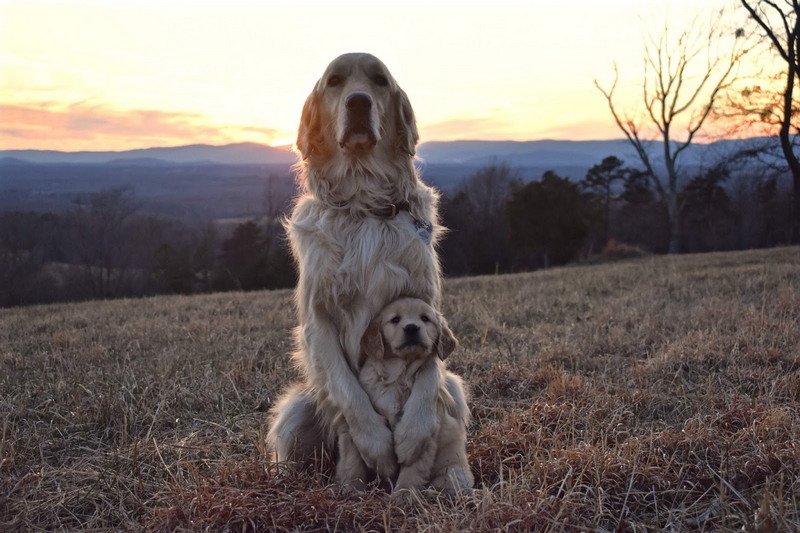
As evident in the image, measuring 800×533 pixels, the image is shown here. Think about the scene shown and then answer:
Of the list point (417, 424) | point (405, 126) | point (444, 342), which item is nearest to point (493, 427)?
point (444, 342)

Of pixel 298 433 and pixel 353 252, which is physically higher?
pixel 353 252

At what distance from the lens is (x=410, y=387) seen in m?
3.16

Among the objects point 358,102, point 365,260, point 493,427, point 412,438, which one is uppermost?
point 358,102

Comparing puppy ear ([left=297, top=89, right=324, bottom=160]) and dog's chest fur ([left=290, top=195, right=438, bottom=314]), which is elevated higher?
puppy ear ([left=297, top=89, right=324, bottom=160])

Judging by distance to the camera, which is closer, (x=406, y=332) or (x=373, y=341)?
(x=406, y=332)

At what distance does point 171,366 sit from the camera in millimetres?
5430

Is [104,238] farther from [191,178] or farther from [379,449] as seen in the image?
[191,178]

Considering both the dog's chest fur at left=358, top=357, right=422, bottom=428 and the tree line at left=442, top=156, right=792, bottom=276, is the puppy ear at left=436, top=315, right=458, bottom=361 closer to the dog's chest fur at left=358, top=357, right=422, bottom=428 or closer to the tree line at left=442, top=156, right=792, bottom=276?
the dog's chest fur at left=358, top=357, right=422, bottom=428

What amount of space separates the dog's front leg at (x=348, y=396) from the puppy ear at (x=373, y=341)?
0.15m

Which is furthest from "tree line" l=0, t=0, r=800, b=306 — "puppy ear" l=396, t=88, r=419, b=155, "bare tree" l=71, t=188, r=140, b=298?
"puppy ear" l=396, t=88, r=419, b=155

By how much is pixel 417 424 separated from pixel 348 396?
0.36m

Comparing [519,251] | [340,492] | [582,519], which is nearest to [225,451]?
[340,492]

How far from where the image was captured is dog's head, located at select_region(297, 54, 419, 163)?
3.32m

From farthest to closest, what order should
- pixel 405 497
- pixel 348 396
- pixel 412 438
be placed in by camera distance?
pixel 348 396, pixel 412 438, pixel 405 497
